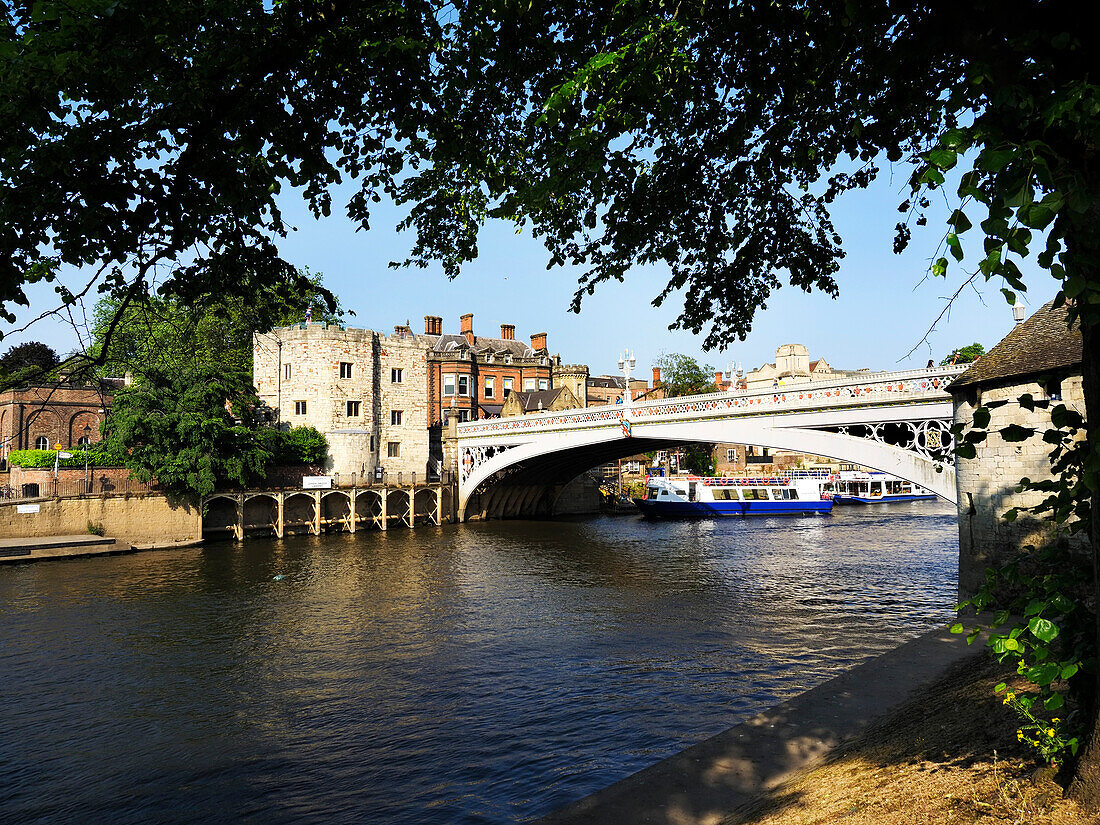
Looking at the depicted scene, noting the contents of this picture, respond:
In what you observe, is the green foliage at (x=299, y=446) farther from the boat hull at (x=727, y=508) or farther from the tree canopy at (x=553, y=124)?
the tree canopy at (x=553, y=124)

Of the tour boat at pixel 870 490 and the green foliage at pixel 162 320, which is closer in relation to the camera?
the green foliage at pixel 162 320

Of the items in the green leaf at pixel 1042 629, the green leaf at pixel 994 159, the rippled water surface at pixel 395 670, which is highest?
the green leaf at pixel 994 159

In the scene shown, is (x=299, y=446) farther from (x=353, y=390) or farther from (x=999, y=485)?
(x=999, y=485)

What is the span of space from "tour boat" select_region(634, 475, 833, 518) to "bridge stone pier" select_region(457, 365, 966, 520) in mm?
8307

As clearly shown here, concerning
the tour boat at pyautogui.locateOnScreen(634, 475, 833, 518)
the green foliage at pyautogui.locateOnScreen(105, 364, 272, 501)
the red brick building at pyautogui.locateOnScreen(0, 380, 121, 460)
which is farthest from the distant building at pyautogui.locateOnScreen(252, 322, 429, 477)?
the tour boat at pyautogui.locateOnScreen(634, 475, 833, 518)

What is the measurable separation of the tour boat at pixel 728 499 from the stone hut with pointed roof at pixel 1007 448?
124 ft

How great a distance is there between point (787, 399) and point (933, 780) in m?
21.5

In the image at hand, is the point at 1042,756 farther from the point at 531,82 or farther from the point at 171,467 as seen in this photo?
the point at 171,467

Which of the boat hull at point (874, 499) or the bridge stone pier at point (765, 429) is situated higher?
the bridge stone pier at point (765, 429)

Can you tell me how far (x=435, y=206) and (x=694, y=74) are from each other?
305 centimetres

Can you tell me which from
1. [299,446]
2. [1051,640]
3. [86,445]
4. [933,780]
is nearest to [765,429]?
Answer: [933,780]

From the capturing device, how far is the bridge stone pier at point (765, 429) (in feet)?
70.8

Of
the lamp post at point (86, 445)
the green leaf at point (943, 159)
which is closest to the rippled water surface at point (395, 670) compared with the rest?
the lamp post at point (86, 445)

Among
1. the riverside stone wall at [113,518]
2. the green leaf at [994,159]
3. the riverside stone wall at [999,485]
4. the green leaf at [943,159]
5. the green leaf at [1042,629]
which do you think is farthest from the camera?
the riverside stone wall at [113,518]
